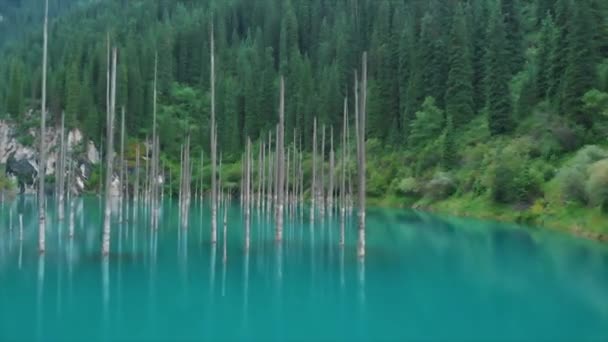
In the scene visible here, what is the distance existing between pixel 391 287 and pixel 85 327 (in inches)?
408

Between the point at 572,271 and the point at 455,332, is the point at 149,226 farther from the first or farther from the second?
the point at 455,332

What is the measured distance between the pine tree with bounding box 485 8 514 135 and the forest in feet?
0.58

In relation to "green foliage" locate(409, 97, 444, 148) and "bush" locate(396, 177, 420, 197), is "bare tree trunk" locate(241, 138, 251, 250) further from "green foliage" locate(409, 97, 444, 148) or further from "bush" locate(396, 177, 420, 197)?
"green foliage" locate(409, 97, 444, 148)

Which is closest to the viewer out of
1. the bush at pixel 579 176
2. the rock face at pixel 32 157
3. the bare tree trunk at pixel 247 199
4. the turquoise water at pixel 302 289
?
the turquoise water at pixel 302 289

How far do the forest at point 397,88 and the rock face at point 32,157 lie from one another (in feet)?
6.38

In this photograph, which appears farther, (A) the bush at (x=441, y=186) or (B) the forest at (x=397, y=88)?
(A) the bush at (x=441, y=186)

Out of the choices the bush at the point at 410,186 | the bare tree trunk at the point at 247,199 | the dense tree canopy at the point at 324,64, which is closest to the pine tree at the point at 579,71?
the dense tree canopy at the point at 324,64

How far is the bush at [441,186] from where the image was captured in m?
62.6

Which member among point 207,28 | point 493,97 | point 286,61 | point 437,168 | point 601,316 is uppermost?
point 207,28

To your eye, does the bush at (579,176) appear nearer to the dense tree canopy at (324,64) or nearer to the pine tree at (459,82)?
the dense tree canopy at (324,64)

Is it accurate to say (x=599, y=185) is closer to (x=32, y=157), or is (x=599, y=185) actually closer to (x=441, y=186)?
(x=441, y=186)

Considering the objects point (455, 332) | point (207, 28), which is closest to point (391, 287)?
point (455, 332)

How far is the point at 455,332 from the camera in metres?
15.5

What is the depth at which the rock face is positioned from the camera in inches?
3632
